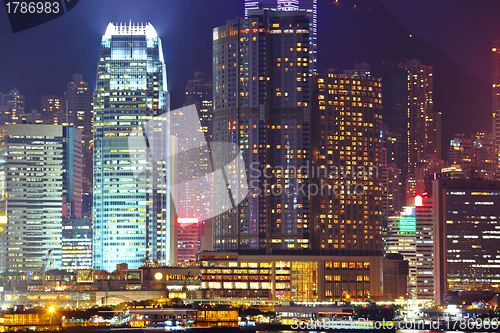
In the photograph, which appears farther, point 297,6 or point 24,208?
point 24,208

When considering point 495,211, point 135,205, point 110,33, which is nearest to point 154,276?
point 135,205

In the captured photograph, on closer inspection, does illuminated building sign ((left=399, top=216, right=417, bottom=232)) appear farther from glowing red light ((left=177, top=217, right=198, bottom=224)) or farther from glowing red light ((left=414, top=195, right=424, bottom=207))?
glowing red light ((left=177, top=217, right=198, bottom=224))

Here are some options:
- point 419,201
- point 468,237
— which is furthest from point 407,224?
point 468,237

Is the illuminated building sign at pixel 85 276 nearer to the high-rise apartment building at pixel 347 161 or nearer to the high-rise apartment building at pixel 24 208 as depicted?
the high-rise apartment building at pixel 24 208

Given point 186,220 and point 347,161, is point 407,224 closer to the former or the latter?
point 347,161

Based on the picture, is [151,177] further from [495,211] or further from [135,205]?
[495,211]

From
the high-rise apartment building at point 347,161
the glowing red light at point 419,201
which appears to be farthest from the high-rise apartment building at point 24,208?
the glowing red light at point 419,201
